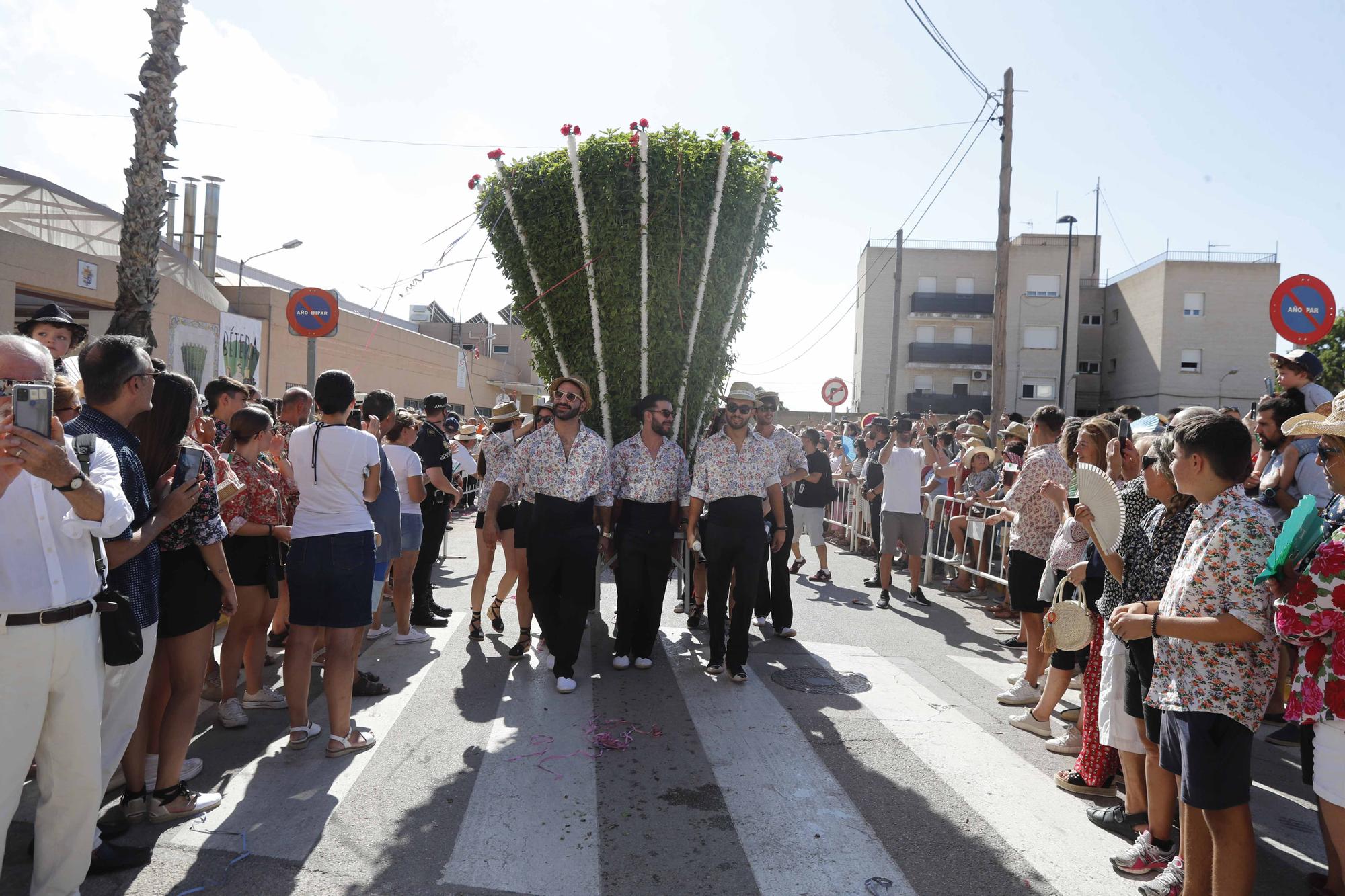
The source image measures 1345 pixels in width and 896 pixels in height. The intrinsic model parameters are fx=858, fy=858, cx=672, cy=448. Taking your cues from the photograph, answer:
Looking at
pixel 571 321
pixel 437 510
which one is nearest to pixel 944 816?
pixel 571 321

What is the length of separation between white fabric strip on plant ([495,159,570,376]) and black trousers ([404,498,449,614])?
1.81 metres

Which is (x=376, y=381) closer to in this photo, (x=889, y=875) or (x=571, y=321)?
(x=571, y=321)

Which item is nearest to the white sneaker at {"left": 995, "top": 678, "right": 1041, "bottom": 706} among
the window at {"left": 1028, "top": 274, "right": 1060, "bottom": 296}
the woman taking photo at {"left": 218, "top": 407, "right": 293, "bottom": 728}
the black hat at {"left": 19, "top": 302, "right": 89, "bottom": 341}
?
the woman taking photo at {"left": 218, "top": 407, "right": 293, "bottom": 728}

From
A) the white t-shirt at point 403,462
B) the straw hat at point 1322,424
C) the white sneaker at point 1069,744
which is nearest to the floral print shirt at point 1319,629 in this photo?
the straw hat at point 1322,424

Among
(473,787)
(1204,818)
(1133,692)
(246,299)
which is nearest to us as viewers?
(1204,818)

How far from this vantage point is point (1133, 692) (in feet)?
12.6

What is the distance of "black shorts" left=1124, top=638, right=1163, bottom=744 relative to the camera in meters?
3.50

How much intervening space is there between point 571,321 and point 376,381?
20743mm

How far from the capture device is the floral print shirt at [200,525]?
3.81 metres

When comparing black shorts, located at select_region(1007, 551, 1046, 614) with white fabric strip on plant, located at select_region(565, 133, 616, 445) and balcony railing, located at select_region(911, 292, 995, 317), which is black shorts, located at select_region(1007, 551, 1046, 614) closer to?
white fabric strip on plant, located at select_region(565, 133, 616, 445)

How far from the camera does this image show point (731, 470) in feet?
20.5

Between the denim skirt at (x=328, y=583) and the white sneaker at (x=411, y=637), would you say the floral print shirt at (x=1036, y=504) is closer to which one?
the denim skirt at (x=328, y=583)

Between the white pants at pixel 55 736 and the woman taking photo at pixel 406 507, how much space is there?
3.75 metres

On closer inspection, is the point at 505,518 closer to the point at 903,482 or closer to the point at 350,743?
the point at 350,743
